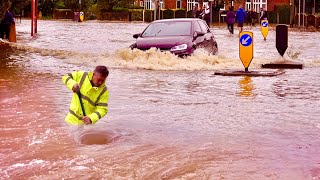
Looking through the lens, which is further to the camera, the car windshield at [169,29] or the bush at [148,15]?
the bush at [148,15]

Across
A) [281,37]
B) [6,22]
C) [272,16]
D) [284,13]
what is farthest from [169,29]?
[272,16]

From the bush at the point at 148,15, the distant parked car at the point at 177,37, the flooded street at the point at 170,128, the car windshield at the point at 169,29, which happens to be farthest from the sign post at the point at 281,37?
the bush at the point at 148,15

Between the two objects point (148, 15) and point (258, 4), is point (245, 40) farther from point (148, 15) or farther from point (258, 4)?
point (258, 4)

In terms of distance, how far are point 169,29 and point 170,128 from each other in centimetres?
1091

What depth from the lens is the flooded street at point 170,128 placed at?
682 centimetres

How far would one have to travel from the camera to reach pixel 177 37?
748 inches

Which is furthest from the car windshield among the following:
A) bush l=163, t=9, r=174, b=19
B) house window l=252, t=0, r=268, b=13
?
house window l=252, t=0, r=268, b=13

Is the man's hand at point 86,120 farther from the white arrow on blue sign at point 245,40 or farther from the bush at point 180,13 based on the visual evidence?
the bush at point 180,13

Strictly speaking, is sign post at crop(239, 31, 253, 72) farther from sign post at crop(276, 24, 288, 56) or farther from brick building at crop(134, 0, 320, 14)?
brick building at crop(134, 0, 320, 14)

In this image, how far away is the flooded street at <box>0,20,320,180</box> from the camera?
682cm

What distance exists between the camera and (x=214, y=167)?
6898 mm

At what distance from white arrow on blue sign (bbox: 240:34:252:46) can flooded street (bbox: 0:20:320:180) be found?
106 cm

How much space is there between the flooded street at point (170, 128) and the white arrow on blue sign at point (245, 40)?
3.47ft

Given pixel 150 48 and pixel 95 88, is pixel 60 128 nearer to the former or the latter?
pixel 95 88
